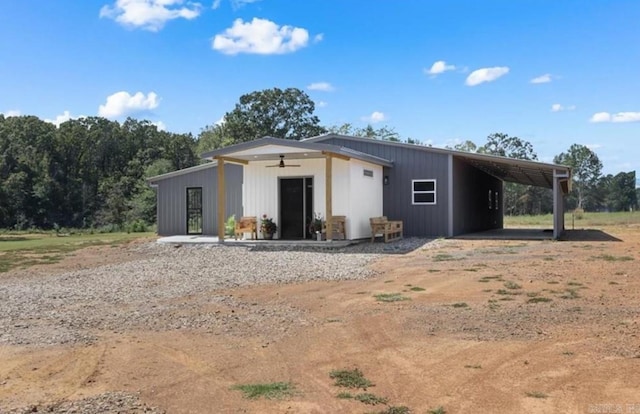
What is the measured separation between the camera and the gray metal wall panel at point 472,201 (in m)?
19.4

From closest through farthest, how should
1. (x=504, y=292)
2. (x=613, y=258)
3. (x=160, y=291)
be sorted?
(x=504, y=292)
(x=160, y=291)
(x=613, y=258)

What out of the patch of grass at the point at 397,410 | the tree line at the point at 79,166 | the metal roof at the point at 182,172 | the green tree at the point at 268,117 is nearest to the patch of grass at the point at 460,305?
the patch of grass at the point at 397,410

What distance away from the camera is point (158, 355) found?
497 cm

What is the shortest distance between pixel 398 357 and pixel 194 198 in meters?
17.5

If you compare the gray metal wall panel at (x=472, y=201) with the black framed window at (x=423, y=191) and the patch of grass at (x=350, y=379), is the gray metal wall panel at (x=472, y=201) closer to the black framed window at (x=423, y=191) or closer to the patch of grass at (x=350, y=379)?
the black framed window at (x=423, y=191)

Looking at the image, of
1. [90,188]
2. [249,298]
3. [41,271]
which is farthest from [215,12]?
[90,188]

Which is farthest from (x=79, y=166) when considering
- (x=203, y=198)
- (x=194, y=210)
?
(x=203, y=198)

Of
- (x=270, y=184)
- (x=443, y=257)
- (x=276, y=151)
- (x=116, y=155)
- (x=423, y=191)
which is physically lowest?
(x=443, y=257)

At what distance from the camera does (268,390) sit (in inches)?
159

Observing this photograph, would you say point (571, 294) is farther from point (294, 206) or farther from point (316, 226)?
point (294, 206)

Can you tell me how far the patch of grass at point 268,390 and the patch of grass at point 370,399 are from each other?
0.49 metres

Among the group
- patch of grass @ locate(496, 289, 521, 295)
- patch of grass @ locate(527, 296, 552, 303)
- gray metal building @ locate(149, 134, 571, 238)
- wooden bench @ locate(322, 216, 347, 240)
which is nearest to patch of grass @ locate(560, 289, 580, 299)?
patch of grass @ locate(527, 296, 552, 303)

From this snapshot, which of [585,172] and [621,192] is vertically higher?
[585,172]

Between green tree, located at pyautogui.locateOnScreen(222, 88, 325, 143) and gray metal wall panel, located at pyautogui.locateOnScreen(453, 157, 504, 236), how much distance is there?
72.7 feet
